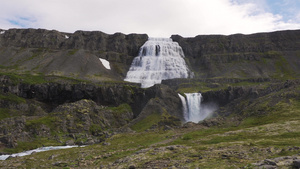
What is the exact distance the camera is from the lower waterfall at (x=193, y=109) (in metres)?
110

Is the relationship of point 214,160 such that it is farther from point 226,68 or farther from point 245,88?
point 226,68

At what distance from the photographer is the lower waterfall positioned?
110 metres

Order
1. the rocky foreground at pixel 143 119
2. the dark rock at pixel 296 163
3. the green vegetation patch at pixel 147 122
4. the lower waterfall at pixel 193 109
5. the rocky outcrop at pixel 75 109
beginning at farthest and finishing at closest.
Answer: the lower waterfall at pixel 193 109, the green vegetation patch at pixel 147 122, the rocky outcrop at pixel 75 109, the rocky foreground at pixel 143 119, the dark rock at pixel 296 163

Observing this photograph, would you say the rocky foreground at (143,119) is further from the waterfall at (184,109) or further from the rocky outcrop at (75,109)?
the waterfall at (184,109)

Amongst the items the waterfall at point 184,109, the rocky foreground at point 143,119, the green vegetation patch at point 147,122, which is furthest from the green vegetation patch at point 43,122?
the waterfall at point 184,109

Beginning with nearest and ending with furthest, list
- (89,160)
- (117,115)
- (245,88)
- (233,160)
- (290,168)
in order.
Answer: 1. (290,168)
2. (233,160)
3. (89,160)
4. (117,115)
5. (245,88)

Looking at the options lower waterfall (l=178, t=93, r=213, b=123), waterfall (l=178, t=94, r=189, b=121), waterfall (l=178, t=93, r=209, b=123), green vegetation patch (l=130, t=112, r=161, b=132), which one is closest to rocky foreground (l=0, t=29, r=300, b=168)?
green vegetation patch (l=130, t=112, r=161, b=132)

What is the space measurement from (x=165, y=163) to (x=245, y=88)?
104725 mm

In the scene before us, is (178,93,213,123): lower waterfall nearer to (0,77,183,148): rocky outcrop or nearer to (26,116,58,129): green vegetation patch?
(0,77,183,148): rocky outcrop

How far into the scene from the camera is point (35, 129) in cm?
7825

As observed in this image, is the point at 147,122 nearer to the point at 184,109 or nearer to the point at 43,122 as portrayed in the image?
the point at 184,109

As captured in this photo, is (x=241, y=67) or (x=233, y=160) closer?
(x=233, y=160)

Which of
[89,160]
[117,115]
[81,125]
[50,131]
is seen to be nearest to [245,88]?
[117,115]

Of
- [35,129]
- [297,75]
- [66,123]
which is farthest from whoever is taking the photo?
[297,75]
